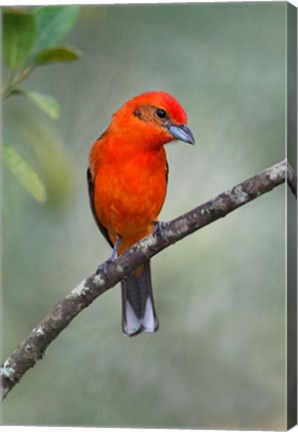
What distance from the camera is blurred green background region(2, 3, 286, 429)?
367 centimetres

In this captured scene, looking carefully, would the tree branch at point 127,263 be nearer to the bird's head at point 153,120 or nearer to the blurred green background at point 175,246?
the blurred green background at point 175,246

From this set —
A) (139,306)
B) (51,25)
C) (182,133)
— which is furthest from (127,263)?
(51,25)

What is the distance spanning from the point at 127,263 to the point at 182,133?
2.04 feet

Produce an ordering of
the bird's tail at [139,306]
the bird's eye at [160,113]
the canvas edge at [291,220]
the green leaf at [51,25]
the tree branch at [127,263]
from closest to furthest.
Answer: the green leaf at [51,25], the tree branch at [127,263], the canvas edge at [291,220], the bird's eye at [160,113], the bird's tail at [139,306]

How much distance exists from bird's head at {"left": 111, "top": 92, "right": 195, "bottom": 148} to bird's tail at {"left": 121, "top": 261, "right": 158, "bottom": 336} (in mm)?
628

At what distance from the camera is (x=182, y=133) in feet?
12.0

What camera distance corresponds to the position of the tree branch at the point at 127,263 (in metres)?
3.19

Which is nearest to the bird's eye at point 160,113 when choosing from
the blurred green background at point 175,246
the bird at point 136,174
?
the bird at point 136,174

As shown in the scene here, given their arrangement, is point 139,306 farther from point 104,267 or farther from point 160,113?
point 160,113

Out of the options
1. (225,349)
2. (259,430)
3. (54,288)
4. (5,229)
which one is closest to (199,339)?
(225,349)

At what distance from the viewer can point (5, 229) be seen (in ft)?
13.5

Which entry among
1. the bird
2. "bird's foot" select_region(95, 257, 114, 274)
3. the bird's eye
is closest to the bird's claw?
"bird's foot" select_region(95, 257, 114, 274)

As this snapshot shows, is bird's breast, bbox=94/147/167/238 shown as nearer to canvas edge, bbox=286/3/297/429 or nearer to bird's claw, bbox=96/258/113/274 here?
bird's claw, bbox=96/258/113/274

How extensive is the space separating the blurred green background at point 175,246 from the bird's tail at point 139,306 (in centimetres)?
4
